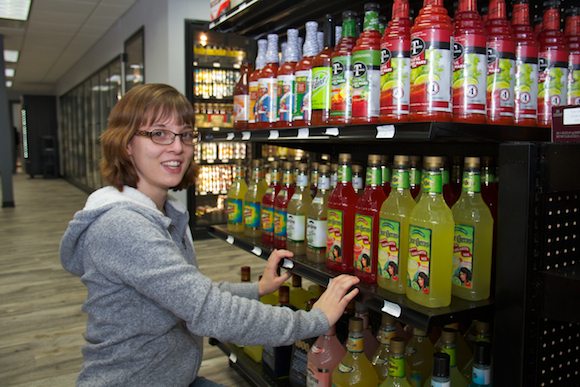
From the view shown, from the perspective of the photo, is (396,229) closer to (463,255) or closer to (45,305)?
(463,255)

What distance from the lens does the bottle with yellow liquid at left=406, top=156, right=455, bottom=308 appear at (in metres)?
1.17

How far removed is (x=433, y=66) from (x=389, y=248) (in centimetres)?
52

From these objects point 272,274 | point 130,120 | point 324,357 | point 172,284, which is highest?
point 130,120

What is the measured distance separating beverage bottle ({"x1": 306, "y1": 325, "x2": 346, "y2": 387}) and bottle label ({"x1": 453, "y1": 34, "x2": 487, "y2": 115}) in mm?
965

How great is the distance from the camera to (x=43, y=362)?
2674mm

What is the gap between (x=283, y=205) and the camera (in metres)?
1.90

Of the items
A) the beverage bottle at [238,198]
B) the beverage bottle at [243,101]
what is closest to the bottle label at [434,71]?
the beverage bottle at [243,101]

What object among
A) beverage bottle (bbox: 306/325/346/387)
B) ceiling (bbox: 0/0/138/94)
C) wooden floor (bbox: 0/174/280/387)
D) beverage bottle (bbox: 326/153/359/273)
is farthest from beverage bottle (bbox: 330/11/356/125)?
ceiling (bbox: 0/0/138/94)

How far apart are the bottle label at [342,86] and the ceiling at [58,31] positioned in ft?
19.3

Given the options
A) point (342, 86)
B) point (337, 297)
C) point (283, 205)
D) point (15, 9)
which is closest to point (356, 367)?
point (337, 297)

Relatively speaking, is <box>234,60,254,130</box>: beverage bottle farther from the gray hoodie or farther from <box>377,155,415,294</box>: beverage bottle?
<box>377,155,415,294</box>: beverage bottle

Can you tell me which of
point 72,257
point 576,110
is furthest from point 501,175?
point 72,257

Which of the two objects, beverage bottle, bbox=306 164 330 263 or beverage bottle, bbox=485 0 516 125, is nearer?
beverage bottle, bbox=485 0 516 125

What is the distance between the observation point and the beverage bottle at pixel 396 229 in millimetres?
1275
